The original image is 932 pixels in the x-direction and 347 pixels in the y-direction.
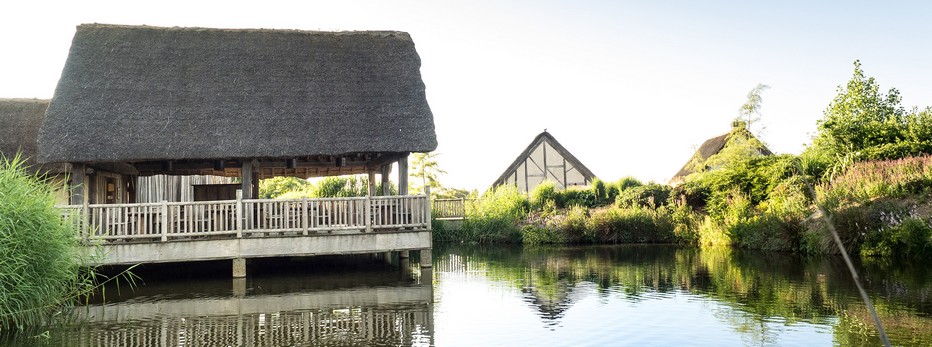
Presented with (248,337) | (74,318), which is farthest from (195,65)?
(248,337)

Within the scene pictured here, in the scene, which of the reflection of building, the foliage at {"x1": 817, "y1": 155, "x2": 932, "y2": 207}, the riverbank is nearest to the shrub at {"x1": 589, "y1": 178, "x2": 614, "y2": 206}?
the riverbank

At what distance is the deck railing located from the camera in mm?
14320

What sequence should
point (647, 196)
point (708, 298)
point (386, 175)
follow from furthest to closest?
1. point (647, 196)
2. point (386, 175)
3. point (708, 298)

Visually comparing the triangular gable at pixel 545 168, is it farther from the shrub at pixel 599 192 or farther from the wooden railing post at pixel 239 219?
the wooden railing post at pixel 239 219

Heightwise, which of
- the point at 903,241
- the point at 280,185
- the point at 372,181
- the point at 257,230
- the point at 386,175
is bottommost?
the point at 903,241

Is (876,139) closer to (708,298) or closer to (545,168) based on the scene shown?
(708,298)

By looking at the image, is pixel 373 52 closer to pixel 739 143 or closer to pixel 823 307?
pixel 823 307

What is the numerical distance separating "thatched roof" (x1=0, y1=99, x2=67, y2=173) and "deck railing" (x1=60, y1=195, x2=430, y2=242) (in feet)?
12.4

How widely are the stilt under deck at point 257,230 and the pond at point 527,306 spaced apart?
0.60 metres

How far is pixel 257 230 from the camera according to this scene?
1470 centimetres

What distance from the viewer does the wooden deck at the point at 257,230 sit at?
1431 cm

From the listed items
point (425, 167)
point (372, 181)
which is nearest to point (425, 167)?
point (425, 167)

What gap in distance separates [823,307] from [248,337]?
7.11 m

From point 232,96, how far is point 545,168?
23212 millimetres
